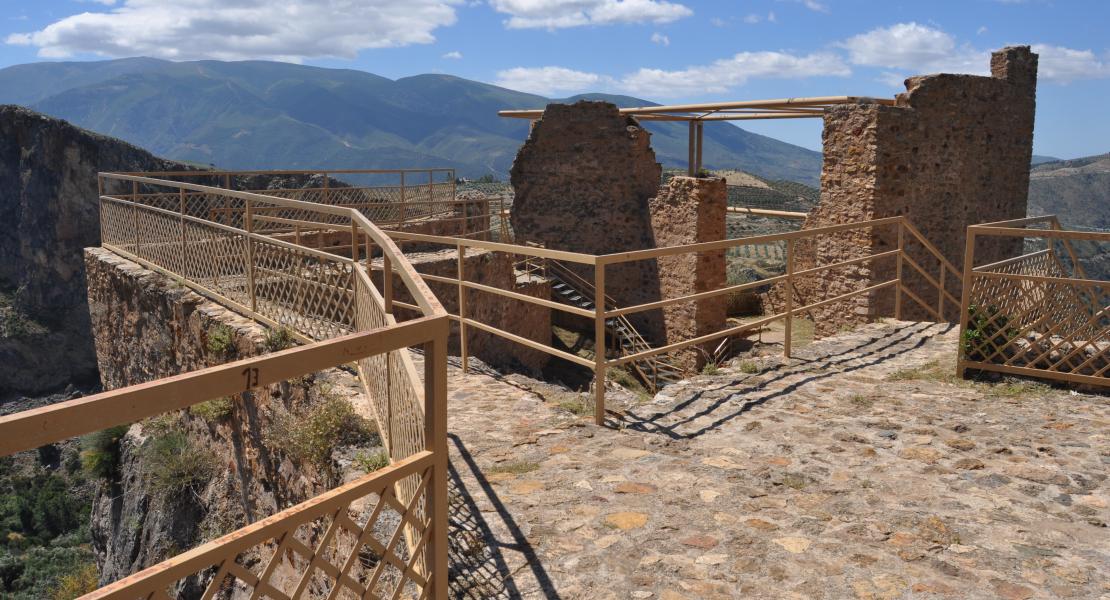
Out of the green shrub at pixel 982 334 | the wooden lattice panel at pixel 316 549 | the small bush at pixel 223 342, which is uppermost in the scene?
the wooden lattice panel at pixel 316 549

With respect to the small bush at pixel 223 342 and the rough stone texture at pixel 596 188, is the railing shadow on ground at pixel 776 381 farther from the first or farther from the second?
the rough stone texture at pixel 596 188

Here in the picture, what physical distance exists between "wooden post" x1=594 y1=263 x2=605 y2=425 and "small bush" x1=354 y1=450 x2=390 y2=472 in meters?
1.66

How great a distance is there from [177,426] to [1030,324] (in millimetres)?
8417

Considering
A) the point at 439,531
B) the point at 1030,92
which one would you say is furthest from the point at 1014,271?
the point at 1030,92

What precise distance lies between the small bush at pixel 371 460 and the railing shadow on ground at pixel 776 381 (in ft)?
6.03

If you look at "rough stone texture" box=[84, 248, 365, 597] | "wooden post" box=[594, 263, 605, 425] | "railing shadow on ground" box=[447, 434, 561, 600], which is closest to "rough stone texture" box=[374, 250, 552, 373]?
"rough stone texture" box=[84, 248, 365, 597]

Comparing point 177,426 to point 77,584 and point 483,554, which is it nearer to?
point 483,554

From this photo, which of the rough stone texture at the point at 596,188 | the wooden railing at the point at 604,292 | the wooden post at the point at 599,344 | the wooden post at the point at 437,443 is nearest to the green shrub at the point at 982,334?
the wooden railing at the point at 604,292

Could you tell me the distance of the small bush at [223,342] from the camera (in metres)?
7.50

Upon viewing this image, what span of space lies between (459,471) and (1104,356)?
5410 mm

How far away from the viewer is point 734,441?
544 cm

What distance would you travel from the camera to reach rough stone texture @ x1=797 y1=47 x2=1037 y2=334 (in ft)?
37.9

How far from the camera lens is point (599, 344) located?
220 inches

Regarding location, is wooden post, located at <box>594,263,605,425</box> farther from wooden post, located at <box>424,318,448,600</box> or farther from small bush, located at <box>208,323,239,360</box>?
small bush, located at <box>208,323,239,360</box>
